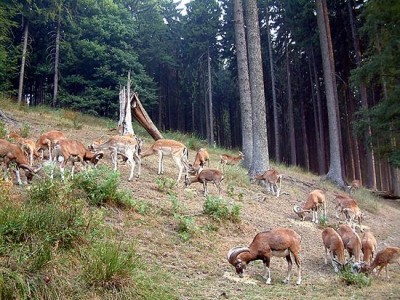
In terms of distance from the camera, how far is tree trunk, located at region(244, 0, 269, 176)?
16.8 m

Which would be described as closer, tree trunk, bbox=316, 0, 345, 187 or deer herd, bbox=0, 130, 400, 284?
deer herd, bbox=0, 130, 400, 284

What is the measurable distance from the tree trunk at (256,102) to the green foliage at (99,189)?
9216mm

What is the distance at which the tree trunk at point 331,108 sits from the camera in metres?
22.9

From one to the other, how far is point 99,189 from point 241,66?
13.2 m

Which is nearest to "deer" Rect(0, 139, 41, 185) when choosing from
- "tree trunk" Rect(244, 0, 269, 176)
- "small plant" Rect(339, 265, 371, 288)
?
"small plant" Rect(339, 265, 371, 288)

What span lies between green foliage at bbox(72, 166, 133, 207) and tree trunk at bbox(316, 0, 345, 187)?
1683 centimetres

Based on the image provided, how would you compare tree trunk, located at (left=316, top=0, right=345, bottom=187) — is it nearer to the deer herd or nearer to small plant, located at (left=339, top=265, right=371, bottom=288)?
the deer herd

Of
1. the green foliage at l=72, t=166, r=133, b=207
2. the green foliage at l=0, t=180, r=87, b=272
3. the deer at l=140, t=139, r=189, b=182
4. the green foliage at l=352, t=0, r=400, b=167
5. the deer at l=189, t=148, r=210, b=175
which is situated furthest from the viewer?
the green foliage at l=352, t=0, r=400, b=167

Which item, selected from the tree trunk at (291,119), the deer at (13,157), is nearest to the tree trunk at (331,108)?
the tree trunk at (291,119)

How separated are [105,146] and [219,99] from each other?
4028 centimetres

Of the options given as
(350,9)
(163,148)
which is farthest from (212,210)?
(350,9)

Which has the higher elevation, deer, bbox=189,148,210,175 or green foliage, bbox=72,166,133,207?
deer, bbox=189,148,210,175

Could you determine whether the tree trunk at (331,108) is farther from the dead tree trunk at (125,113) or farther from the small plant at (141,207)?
the small plant at (141,207)

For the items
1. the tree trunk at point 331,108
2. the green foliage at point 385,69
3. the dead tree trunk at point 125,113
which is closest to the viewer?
the dead tree trunk at point 125,113
